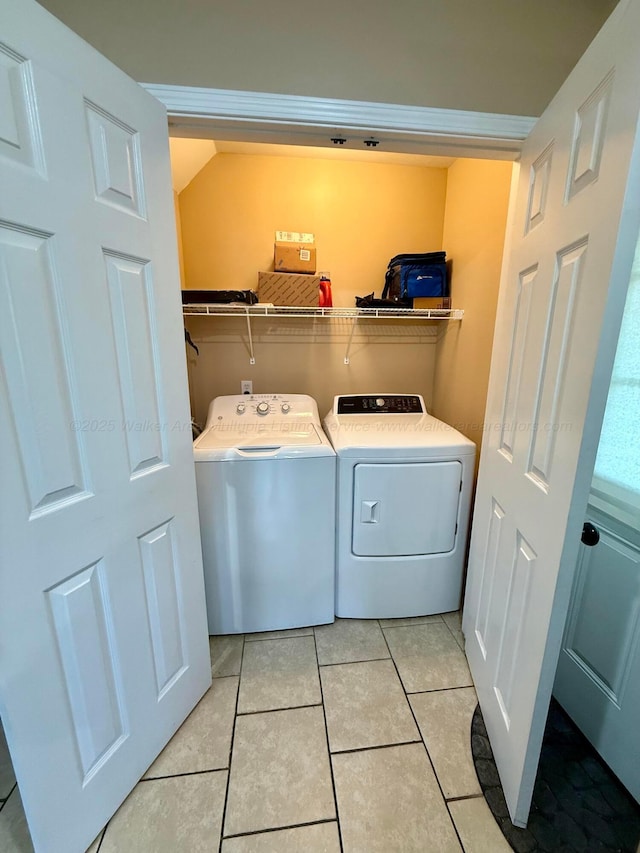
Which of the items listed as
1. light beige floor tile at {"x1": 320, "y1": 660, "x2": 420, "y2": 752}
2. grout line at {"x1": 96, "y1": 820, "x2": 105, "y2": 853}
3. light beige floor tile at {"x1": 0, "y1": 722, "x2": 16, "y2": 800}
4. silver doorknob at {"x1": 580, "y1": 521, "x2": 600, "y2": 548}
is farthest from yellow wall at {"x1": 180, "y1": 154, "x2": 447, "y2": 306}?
grout line at {"x1": 96, "y1": 820, "x2": 105, "y2": 853}

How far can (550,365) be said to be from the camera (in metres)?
0.89

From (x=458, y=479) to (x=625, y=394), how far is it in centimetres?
73

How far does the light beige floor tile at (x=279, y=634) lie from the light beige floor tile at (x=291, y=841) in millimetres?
711

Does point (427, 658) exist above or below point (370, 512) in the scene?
below

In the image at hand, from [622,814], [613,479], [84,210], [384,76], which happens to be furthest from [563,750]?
[384,76]

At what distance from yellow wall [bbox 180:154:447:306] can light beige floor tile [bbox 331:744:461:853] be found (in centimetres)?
229

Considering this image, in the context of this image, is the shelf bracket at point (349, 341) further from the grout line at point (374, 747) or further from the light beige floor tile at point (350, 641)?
the grout line at point (374, 747)

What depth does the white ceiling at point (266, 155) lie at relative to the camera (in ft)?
6.20

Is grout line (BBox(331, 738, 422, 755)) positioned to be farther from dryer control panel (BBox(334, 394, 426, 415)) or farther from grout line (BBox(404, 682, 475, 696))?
dryer control panel (BBox(334, 394, 426, 415))

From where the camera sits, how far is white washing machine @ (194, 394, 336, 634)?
1.50 m

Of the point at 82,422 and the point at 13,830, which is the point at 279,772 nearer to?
the point at 13,830

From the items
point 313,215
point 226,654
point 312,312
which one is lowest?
point 226,654

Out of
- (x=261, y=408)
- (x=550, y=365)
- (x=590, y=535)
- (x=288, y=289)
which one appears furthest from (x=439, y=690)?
(x=288, y=289)

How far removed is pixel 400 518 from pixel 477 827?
3.20ft
